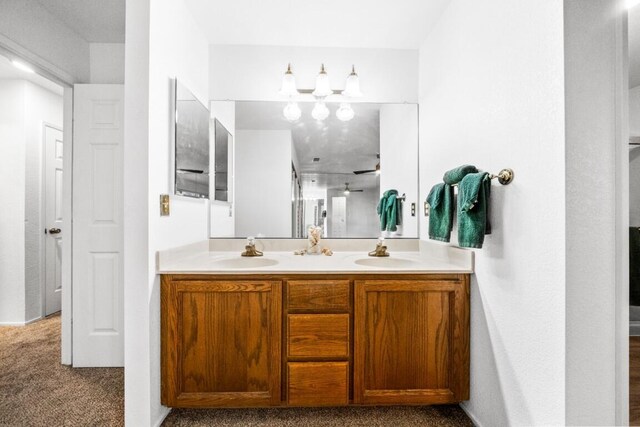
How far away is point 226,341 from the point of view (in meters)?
1.58

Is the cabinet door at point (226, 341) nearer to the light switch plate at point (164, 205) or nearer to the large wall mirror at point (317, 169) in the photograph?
the light switch plate at point (164, 205)

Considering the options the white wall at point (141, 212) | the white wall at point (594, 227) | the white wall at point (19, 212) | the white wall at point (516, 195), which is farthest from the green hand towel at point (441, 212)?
the white wall at point (19, 212)

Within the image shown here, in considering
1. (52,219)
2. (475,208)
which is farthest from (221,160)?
(52,219)

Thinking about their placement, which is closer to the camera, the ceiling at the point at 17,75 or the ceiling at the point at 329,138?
the ceiling at the point at 329,138

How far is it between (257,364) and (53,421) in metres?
1.12

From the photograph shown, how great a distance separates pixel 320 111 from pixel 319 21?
56 centimetres

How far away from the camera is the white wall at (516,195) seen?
1.11 m

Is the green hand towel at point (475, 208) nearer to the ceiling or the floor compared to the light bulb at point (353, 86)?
nearer to the floor

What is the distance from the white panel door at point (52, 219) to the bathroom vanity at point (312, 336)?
8.25 ft

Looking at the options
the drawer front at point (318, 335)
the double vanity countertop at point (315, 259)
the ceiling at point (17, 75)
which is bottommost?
the drawer front at point (318, 335)

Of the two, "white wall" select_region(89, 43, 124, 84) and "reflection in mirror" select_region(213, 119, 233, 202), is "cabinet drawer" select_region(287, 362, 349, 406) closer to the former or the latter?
"reflection in mirror" select_region(213, 119, 233, 202)

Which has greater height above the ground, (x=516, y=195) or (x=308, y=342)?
(x=516, y=195)

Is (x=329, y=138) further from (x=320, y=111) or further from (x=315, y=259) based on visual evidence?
(x=315, y=259)

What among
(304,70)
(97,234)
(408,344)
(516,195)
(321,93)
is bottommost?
(408,344)
